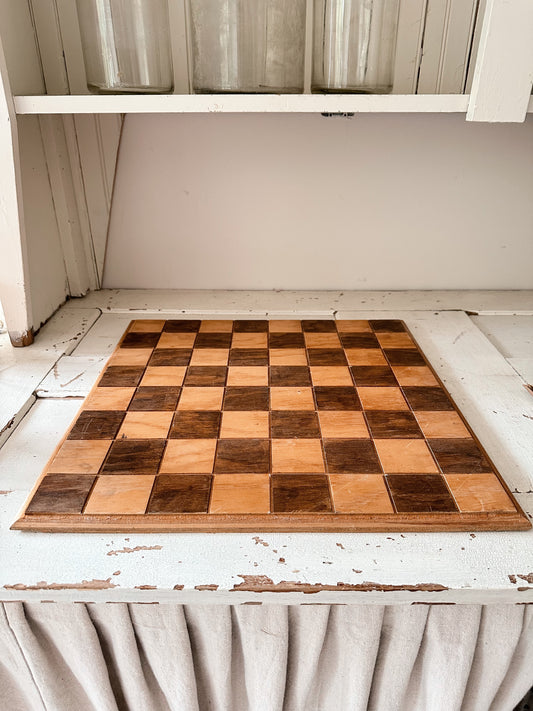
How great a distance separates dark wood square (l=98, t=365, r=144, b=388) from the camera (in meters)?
0.85

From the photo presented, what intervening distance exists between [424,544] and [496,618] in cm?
15

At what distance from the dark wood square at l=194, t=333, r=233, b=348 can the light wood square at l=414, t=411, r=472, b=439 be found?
380 millimetres

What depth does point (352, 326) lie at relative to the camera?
107cm

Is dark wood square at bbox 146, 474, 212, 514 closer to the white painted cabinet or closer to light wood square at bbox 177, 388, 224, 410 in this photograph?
light wood square at bbox 177, 388, 224, 410

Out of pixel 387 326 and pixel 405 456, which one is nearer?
pixel 405 456

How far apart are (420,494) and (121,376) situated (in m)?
Answer: 0.50

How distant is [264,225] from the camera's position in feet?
4.00

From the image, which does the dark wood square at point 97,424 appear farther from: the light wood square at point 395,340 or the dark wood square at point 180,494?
the light wood square at point 395,340

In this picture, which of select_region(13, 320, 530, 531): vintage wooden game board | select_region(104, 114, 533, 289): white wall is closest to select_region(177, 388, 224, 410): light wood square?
select_region(13, 320, 530, 531): vintage wooden game board

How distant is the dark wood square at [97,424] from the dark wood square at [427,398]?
422 mm

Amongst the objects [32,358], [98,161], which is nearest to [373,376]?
[32,358]

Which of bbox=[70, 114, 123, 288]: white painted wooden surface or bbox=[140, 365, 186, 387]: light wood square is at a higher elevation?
bbox=[70, 114, 123, 288]: white painted wooden surface

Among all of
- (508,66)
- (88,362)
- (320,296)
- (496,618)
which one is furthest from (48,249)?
(496,618)

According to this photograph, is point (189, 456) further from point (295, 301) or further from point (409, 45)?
point (409, 45)
